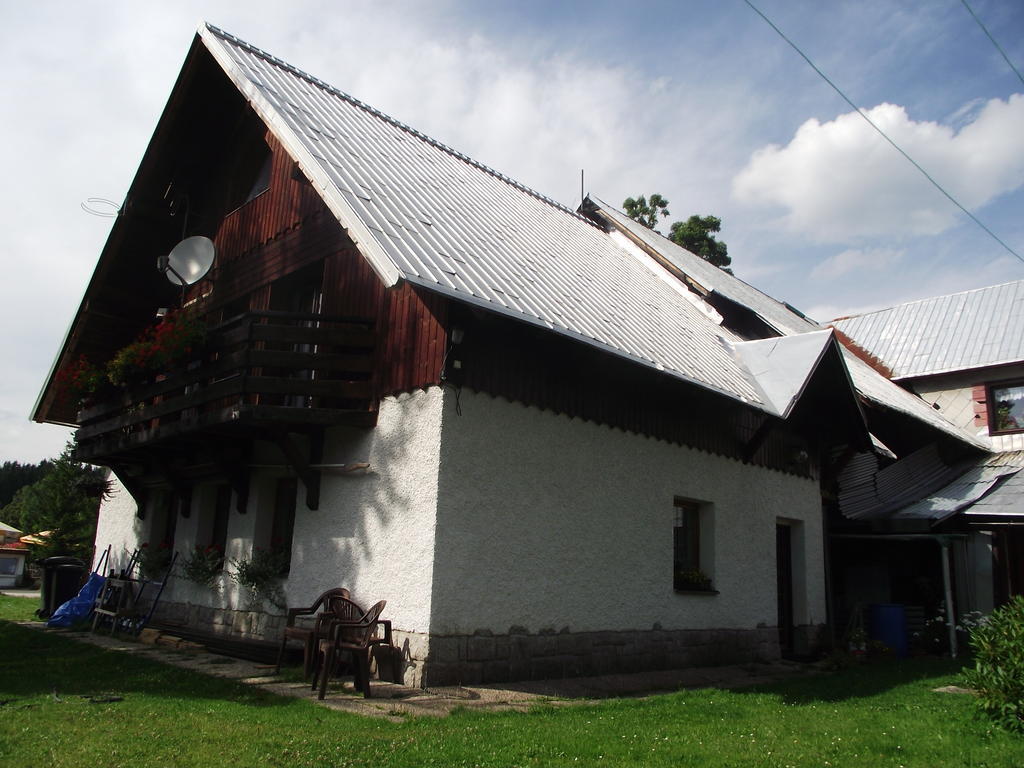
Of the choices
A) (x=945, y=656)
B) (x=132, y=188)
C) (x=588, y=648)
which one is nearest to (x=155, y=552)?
(x=132, y=188)

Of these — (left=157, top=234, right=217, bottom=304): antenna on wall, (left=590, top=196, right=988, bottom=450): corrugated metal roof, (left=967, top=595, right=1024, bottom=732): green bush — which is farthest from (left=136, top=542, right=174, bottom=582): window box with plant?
(left=590, top=196, right=988, bottom=450): corrugated metal roof

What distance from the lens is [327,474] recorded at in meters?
9.33

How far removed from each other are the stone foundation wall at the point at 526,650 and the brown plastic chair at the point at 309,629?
2.27 ft

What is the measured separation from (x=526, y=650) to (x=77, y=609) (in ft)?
26.0

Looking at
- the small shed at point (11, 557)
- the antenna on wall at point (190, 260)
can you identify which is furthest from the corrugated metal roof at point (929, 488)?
the small shed at point (11, 557)

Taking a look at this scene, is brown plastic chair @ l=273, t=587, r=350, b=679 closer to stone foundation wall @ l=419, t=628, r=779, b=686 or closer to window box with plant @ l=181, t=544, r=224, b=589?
stone foundation wall @ l=419, t=628, r=779, b=686

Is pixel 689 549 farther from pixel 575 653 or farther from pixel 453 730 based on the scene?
pixel 453 730

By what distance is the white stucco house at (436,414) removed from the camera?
27.0 feet

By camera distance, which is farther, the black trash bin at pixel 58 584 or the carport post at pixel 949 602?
the black trash bin at pixel 58 584

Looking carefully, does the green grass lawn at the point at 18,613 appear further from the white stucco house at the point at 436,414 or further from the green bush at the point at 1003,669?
the green bush at the point at 1003,669

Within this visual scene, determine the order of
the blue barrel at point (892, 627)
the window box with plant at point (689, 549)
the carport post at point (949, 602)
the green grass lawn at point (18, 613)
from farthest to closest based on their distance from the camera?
the blue barrel at point (892, 627) → the green grass lawn at point (18, 613) → the carport post at point (949, 602) → the window box with plant at point (689, 549)

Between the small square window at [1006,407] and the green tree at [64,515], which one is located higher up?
the small square window at [1006,407]

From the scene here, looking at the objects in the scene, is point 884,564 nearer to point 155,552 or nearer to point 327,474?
point 327,474

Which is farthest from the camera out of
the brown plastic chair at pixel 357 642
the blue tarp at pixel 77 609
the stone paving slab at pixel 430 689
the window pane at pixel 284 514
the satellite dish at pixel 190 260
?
the blue tarp at pixel 77 609
